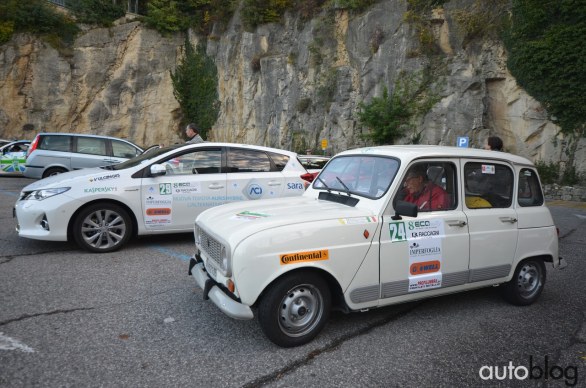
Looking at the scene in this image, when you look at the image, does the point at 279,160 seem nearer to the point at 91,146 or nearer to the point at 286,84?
the point at 91,146

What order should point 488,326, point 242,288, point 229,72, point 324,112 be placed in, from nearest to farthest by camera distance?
point 242,288, point 488,326, point 324,112, point 229,72

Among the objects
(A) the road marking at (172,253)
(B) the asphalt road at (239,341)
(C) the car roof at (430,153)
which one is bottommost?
(B) the asphalt road at (239,341)

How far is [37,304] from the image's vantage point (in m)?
3.96

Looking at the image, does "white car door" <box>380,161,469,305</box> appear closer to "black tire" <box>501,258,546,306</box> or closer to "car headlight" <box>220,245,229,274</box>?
"black tire" <box>501,258,546,306</box>

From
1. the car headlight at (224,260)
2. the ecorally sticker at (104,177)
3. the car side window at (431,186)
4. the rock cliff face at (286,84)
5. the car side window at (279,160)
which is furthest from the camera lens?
the rock cliff face at (286,84)

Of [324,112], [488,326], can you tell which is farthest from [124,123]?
[488,326]

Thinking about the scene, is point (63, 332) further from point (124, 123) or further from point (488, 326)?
point (124, 123)

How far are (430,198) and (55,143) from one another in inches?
476

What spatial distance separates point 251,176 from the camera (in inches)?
267

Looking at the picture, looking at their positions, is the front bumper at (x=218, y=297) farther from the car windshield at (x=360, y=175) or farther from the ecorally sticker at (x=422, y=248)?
the car windshield at (x=360, y=175)

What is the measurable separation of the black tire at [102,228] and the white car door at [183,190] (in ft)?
1.09

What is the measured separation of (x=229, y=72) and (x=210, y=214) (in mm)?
26446

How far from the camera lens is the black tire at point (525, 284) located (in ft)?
14.4

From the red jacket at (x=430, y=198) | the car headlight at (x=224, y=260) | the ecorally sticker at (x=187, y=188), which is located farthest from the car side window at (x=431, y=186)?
the ecorally sticker at (x=187, y=188)
